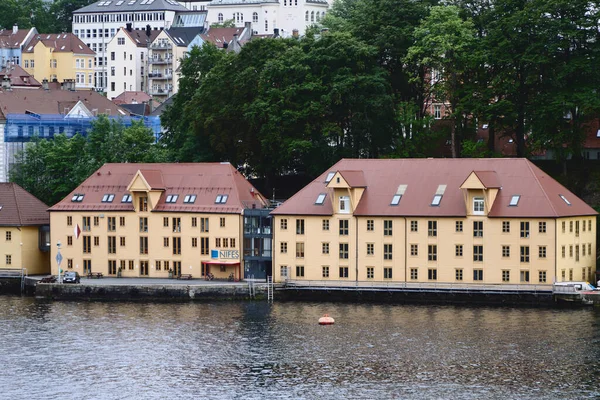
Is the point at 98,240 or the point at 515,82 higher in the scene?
the point at 515,82

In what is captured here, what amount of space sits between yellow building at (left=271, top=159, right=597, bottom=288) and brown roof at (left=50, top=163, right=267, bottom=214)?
4.99 metres

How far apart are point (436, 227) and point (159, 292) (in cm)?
1954

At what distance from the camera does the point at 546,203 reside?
99562 millimetres

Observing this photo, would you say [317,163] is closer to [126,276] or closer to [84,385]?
[126,276]

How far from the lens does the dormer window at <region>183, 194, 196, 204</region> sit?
109375mm

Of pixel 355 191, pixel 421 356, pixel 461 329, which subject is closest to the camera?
pixel 421 356

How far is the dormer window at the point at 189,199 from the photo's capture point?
4306 inches

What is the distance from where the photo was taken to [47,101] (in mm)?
147125

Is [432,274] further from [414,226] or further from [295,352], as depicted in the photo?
[295,352]

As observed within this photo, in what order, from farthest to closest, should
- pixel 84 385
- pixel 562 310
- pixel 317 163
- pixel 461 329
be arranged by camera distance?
pixel 317 163, pixel 562 310, pixel 461 329, pixel 84 385

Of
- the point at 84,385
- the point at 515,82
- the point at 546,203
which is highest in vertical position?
the point at 515,82

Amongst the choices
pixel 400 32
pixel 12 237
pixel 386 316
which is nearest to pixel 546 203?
pixel 386 316

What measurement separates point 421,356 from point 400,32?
49638 millimetres

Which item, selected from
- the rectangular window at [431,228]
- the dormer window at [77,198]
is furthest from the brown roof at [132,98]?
the rectangular window at [431,228]
